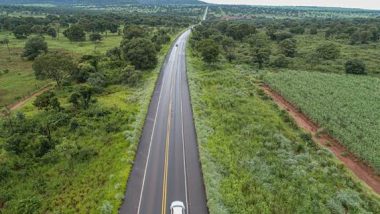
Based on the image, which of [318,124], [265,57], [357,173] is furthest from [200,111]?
[265,57]

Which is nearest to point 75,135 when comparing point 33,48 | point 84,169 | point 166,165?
point 84,169

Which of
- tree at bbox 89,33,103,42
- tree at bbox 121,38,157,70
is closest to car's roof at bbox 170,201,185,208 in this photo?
tree at bbox 121,38,157,70

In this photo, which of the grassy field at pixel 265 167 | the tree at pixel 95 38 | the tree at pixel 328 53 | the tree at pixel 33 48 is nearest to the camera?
the grassy field at pixel 265 167

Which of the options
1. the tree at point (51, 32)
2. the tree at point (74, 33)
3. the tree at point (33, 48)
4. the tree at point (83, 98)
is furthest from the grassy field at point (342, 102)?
the tree at point (51, 32)

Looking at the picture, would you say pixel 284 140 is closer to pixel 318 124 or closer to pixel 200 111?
pixel 318 124

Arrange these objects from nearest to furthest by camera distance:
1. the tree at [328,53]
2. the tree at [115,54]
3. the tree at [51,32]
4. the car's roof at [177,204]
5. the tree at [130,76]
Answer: the car's roof at [177,204] → the tree at [130,76] → the tree at [115,54] → the tree at [328,53] → the tree at [51,32]

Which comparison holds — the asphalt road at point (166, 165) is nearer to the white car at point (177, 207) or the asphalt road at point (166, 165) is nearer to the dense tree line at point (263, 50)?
the white car at point (177, 207)
